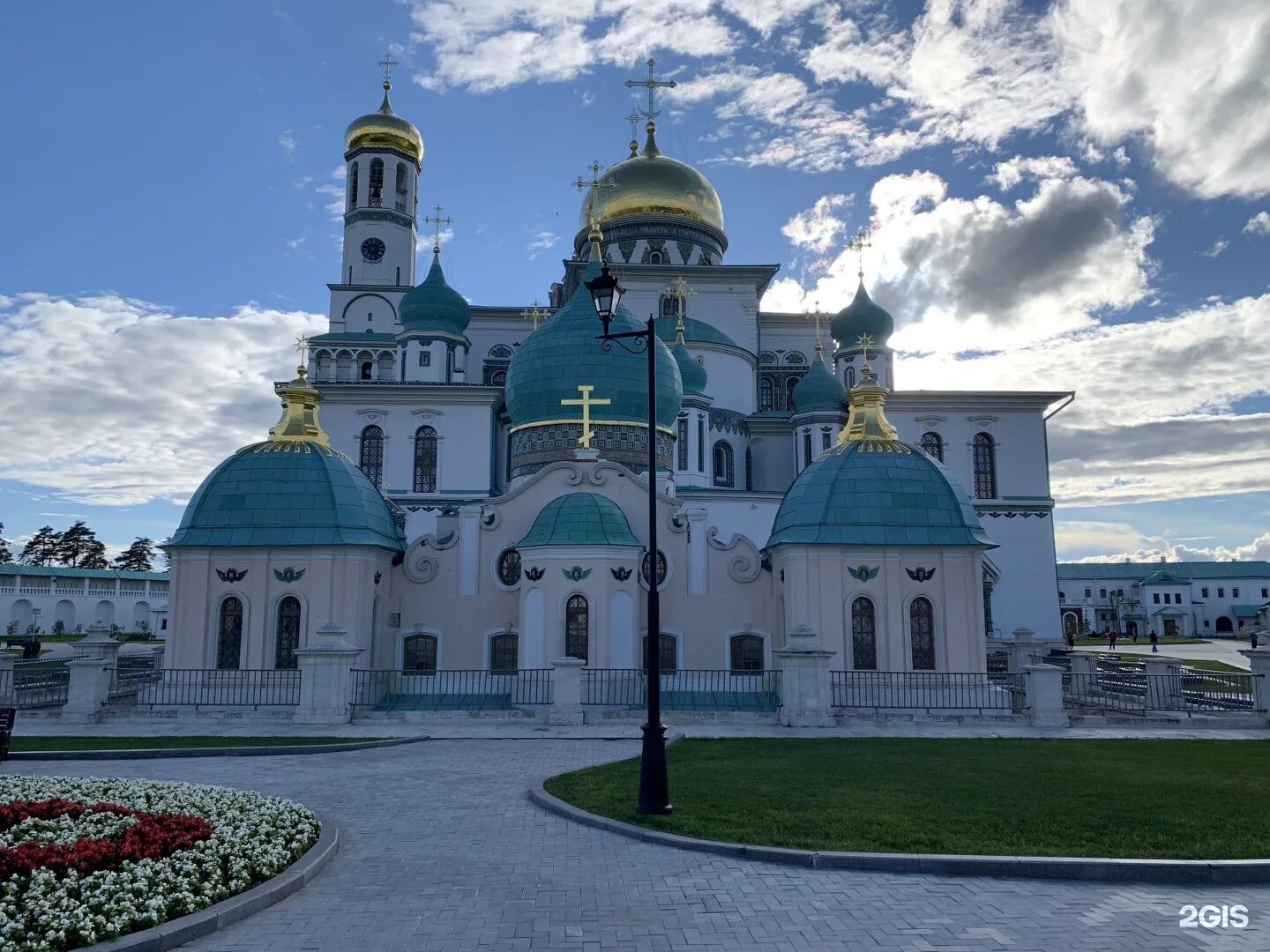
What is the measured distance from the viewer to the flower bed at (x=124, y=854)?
6.20 metres

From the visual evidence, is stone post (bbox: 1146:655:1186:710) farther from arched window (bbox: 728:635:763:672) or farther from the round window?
the round window

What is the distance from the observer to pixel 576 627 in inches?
804

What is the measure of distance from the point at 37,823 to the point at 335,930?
3.87m

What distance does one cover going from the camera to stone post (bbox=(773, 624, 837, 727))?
1728 cm

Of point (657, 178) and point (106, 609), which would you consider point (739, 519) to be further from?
point (106, 609)

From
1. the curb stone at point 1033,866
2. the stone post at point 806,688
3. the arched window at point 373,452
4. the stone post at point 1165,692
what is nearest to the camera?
the curb stone at point 1033,866

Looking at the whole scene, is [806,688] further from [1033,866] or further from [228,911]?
[228,911]

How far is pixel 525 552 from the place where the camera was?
20.8m

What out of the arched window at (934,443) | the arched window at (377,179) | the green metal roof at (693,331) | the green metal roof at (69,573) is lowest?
the green metal roof at (69,573)

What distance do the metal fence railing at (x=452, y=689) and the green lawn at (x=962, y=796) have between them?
17.0 ft

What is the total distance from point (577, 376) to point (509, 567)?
17.0 ft

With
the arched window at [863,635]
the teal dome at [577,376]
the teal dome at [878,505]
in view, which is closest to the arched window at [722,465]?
the teal dome at [577,376]

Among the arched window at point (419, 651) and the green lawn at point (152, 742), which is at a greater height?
the arched window at point (419, 651)

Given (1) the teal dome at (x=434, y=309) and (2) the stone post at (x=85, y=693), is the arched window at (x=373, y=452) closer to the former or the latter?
(1) the teal dome at (x=434, y=309)
